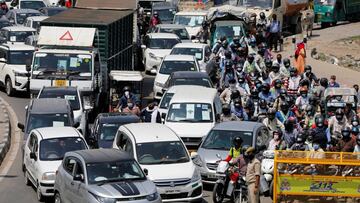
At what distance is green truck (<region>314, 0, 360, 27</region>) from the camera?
190 ft

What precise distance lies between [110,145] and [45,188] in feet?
11.7

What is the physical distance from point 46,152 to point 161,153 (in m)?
2.81

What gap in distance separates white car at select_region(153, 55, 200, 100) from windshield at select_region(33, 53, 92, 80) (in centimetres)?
353

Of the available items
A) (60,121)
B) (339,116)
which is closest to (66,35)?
(60,121)

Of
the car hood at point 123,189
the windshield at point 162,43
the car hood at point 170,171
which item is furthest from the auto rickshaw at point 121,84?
the car hood at point 123,189

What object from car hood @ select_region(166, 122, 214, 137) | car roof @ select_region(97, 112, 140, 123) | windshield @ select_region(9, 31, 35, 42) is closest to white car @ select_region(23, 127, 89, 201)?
car roof @ select_region(97, 112, 140, 123)

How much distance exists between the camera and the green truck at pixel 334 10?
57781mm

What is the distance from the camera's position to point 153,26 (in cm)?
5088

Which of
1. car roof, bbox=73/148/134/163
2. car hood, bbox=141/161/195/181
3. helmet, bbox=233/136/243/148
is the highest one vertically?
car roof, bbox=73/148/134/163

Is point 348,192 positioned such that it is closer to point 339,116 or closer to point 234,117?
point 339,116

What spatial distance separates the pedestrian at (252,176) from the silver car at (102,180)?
195cm

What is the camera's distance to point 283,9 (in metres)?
52.2

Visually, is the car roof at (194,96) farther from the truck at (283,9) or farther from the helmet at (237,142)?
the truck at (283,9)

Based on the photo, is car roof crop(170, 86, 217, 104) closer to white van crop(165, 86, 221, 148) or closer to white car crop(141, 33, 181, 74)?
white van crop(165, 86, 221, 148)
